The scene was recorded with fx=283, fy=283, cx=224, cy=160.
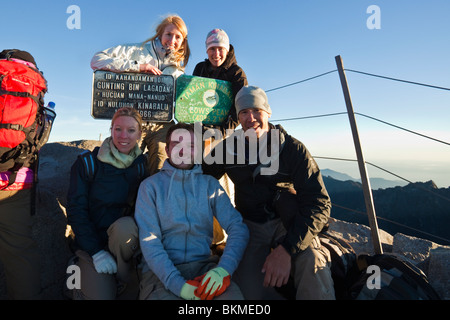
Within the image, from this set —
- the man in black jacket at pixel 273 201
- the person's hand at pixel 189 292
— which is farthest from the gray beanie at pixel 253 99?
the person's hand at pixel 189 292

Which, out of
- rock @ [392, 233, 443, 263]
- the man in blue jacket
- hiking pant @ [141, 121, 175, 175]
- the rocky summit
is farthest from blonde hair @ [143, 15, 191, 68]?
rock @ [392, 233, 443, 263]

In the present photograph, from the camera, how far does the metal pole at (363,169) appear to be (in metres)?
3.64

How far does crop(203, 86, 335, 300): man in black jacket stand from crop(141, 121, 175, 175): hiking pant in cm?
86

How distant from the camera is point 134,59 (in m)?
4.15

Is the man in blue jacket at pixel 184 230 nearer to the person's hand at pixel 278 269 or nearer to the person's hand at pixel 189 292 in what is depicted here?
the person's hand at pixel 189 292

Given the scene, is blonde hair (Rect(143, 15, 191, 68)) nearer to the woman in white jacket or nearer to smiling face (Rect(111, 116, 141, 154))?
the woman in white jacket

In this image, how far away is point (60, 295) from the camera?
3.31 m

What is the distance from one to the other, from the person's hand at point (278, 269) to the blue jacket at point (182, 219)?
28 cm

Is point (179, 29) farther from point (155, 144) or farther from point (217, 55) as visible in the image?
point (155, 144)

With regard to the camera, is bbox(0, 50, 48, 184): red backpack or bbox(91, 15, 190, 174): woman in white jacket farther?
bbox(91, 15, 190, 174): woman in white jacket

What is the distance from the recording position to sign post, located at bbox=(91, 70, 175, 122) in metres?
4.04

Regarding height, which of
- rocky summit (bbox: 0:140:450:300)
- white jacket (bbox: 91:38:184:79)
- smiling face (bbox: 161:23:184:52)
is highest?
smiling face (bbox: 161:23:184:52)
